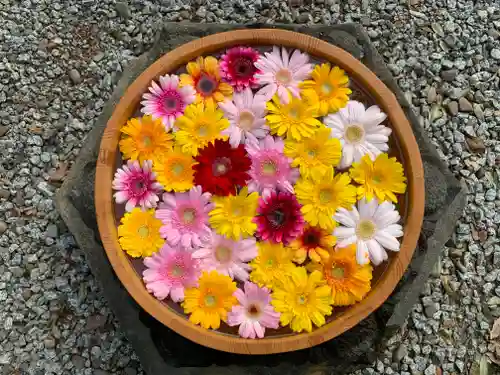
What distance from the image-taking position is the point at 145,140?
1.63 m

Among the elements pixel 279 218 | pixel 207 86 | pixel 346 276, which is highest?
pixel 207 86

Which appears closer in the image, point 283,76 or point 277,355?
point 283,76

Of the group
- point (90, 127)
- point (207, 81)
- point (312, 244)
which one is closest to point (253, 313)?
point (312, 244)

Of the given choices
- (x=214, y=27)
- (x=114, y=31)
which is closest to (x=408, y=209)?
(x=214, y=27)

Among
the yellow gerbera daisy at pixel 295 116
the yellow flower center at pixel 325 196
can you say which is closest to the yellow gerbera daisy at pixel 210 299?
the yellow flower center at pixel 325 196

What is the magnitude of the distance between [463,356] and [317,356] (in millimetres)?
548

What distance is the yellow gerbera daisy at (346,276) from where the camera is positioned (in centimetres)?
154

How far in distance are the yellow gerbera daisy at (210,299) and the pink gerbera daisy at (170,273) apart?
0.03 m

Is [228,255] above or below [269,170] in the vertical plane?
below

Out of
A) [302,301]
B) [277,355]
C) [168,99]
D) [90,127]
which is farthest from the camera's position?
[90,127]

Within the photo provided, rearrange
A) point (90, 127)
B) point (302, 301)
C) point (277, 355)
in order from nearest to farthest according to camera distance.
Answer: point (302, 301), point (277, 355), point (90, 127)

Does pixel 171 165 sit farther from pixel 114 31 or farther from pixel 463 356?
pixel 463 356

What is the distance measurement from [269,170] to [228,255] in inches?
10.9

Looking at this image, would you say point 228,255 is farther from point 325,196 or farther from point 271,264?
point 325,196
